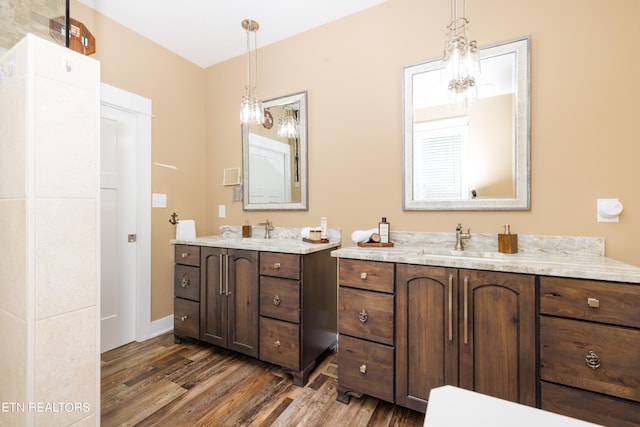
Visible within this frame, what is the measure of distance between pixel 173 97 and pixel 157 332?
2.22 m

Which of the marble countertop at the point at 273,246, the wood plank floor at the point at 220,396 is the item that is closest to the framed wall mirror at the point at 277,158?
the marble countertop at the point at 273,246


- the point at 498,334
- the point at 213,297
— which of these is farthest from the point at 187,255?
the point at 498,334

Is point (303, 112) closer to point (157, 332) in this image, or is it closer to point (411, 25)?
point (411, 25)

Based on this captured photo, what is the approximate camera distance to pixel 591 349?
1171mm

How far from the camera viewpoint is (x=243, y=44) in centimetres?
268

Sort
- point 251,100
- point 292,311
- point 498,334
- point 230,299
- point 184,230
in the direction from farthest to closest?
1. point 184,230
2. point 251,100
3. point 230,299
4. point 292,311
5. point 498,334

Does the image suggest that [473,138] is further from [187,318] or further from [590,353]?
[187,318]

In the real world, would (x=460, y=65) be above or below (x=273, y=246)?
above

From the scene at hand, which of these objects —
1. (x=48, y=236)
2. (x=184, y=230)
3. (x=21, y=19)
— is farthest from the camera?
(x=184, y=230)

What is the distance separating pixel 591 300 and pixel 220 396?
6.44 ft

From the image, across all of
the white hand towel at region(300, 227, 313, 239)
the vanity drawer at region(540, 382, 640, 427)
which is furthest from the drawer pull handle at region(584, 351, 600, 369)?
the white hand towel at region(300, 227, 313, 239)

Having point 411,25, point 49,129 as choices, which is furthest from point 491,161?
point 49,129

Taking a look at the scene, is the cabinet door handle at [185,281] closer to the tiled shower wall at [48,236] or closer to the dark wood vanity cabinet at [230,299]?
the dark wood vanity cabinet at [230,299]

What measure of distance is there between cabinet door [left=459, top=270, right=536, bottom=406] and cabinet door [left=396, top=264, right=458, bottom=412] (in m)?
0.05
